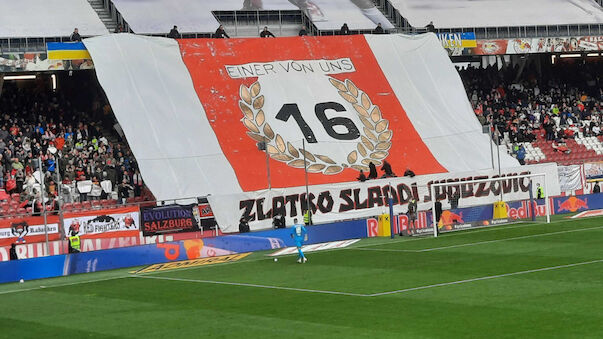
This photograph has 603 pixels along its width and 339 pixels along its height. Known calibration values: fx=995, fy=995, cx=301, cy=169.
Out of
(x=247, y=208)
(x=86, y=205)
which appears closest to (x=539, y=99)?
(x=247, y=208)

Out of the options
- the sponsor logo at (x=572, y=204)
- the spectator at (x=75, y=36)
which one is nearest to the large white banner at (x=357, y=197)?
the sponsor logo at (x=572, y=204)

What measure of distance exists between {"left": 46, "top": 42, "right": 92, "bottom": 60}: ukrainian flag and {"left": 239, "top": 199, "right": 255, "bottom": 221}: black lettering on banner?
11.7 meters

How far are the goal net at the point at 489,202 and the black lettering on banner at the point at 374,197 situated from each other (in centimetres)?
230

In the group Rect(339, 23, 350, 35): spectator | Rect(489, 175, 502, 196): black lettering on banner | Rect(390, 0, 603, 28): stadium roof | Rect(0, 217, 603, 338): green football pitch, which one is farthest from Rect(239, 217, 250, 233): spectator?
Rect(390, 0, 603, 28): stadium roof

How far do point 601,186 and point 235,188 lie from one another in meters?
19.3

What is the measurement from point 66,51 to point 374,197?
619 inches

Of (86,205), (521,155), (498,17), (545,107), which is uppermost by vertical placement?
(498,17)

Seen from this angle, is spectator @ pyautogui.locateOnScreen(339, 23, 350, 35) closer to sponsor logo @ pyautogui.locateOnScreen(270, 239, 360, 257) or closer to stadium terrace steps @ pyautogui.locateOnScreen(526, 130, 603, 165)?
stadium terrace steps @ pyautogui.locateOnScreen(526, 130, 603, 165)

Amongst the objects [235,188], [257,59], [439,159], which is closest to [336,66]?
[257,59]

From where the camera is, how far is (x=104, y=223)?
36.9m

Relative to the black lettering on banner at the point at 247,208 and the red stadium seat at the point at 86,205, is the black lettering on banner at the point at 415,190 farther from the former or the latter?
the red stadium seat at the point at 86,205

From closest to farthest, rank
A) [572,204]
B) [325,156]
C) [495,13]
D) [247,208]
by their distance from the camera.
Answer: [247,208]
[572,204]
[325,156]
[495,13]

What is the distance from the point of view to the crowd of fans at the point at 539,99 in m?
57.2

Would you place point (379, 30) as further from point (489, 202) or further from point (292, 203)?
point (292, 203)
